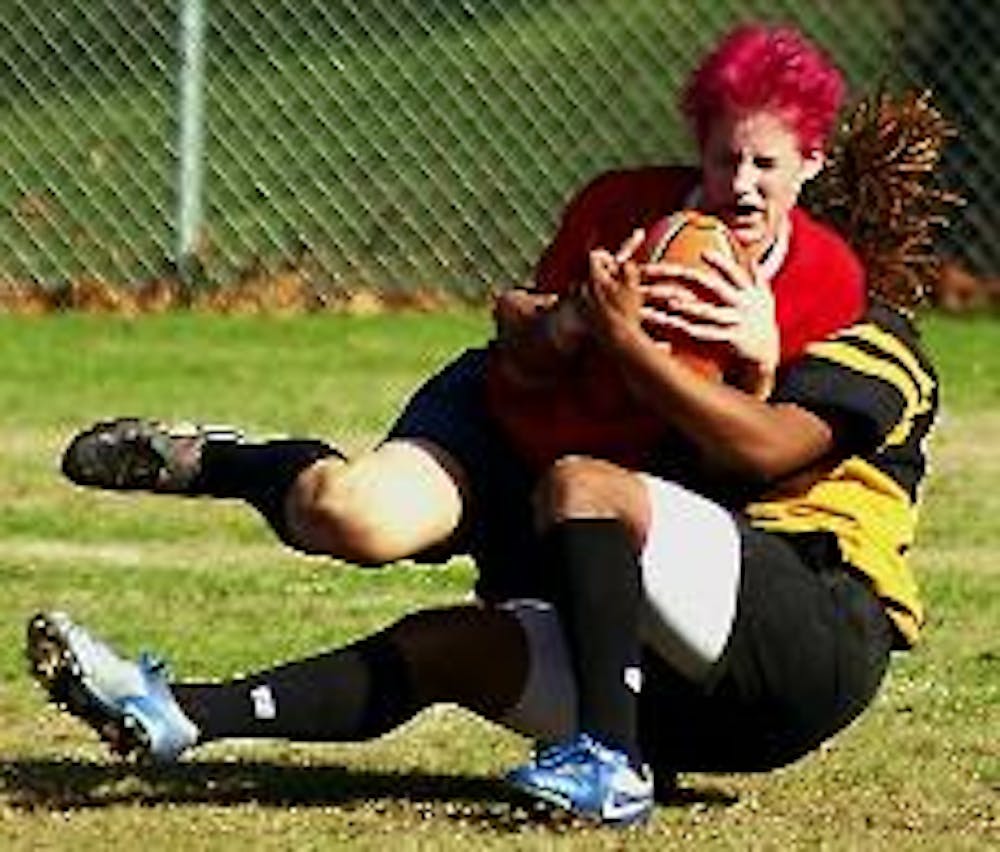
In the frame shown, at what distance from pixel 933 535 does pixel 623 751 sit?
3.94 m

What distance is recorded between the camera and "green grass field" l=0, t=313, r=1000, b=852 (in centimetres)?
582

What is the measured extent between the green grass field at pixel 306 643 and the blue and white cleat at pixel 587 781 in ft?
0.16

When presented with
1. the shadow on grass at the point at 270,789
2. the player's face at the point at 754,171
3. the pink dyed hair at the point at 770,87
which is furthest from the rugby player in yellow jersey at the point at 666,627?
the pink dyed hair at the point at 770,87

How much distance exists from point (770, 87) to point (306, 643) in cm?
221

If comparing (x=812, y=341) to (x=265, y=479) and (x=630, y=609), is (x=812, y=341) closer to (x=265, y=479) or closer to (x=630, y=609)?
(x=630, y=609)

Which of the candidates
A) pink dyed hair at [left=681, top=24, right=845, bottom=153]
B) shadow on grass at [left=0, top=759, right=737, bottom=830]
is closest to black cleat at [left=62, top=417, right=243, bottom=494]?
shadow on grass at [left=0, top=759, right=737, bottom=830]


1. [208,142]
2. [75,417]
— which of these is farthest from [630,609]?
[208,142]

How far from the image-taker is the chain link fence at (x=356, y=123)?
14734mm

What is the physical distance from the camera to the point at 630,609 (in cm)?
571

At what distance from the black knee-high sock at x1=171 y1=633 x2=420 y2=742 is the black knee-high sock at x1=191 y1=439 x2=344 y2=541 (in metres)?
0.22

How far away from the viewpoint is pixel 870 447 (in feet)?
19.2

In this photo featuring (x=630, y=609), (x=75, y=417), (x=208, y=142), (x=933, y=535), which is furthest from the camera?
(x=208, y=142)

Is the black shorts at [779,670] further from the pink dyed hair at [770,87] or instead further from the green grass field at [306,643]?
the pink dyed hair at [770,87]

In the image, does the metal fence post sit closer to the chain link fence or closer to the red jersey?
the chain link fence
